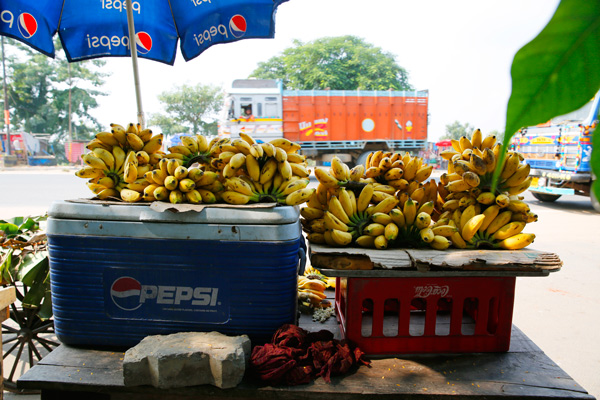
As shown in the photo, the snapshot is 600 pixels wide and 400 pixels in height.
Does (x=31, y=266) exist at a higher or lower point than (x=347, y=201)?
lower

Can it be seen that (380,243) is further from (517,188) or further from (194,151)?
(194,151)

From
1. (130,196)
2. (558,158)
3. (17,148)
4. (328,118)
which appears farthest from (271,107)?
(17,148)

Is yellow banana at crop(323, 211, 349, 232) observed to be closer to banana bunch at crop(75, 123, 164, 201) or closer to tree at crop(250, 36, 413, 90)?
banana bunch at crop(75, 123, 164, 201)

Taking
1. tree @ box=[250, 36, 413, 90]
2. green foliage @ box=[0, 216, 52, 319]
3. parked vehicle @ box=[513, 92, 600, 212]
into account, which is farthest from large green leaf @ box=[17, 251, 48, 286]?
tree @ box=[250, 36, 413, 90]

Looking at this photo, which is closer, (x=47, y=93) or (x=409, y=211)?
(x=409, y=211)

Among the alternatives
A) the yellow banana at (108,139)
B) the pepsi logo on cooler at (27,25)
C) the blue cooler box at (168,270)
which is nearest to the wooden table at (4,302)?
the blue cooler box at (168,270)

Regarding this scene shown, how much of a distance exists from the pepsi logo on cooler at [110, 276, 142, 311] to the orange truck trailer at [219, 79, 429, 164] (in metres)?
12.9

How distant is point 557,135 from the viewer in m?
8.35

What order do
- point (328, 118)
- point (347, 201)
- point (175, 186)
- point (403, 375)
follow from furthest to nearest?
point (328, 118), point (347, 201), point (175, 186), point (403, 375)

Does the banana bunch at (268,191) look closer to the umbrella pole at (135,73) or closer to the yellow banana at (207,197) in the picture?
the yellow banana at (207,197)

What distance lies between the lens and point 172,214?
5.68 ft

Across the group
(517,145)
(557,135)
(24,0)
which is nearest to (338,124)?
(517,145)

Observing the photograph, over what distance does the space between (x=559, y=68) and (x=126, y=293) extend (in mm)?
1864

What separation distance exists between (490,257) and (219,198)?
1293 millimetres
